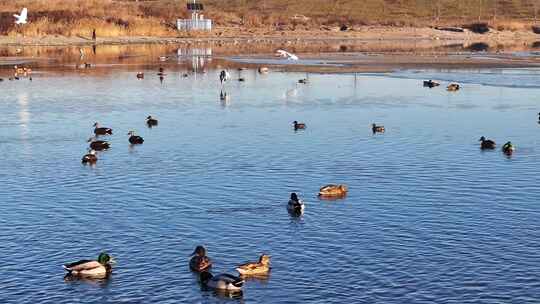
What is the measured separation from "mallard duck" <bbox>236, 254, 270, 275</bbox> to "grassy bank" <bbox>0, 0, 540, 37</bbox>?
9824cm

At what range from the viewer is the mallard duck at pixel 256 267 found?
730 inches

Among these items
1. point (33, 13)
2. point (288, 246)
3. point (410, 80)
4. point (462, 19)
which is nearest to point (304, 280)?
point (288, 246)

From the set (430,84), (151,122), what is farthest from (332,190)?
(430,84)

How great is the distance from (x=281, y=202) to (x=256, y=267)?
6.25 m

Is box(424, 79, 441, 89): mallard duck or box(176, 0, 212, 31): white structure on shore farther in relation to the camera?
box(176, 0, 212, 31): white structure on shore

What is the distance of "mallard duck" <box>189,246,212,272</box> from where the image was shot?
62.0 ft

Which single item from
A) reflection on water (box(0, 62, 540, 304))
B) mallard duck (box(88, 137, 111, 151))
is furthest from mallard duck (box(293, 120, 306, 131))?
mallard duck (box(88, 137, 111, 151))

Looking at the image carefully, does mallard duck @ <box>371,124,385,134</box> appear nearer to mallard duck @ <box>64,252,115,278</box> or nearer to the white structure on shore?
mallard duck @ <box>64,252,115,278</box>

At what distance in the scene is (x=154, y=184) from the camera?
89.7ft

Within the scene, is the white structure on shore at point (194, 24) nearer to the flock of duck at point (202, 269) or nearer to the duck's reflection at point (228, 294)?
the flock of duck at point (202, 269)

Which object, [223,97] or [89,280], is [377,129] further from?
[89,280]

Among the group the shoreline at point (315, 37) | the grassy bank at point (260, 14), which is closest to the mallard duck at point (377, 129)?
the shoreline at point (315, 37)

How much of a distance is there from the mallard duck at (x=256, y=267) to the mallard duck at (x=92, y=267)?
2767 millimetres

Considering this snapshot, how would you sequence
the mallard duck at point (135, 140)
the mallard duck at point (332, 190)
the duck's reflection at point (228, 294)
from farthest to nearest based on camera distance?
the mallard duck at point (135, 140)
the mallard duck at point (332, 190)
the duck's reflection at point (228, 294)
